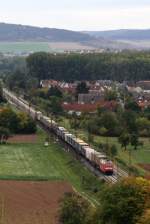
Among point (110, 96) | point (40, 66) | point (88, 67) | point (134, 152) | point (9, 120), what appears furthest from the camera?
point (40, 66)

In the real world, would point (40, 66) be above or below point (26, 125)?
below

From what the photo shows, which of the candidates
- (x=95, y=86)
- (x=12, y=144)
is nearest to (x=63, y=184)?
(x=12, y=144)

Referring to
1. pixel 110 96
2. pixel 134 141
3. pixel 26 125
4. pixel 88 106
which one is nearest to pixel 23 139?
pixel 26 125

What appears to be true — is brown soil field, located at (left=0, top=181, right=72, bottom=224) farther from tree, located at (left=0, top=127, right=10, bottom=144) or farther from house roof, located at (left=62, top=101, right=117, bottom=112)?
house roof, located at (left=62, top=101, right=117, bottom=112)

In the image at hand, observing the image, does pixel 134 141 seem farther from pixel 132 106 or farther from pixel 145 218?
pixel 145 218

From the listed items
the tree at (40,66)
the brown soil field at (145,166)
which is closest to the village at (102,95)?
the tree at (40,66)

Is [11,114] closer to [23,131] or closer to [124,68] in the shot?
[23,131]
